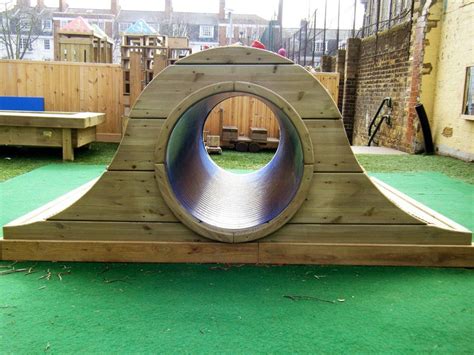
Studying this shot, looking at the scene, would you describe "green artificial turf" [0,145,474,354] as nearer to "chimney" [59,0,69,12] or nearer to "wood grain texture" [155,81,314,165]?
"wood grain texture" [155,81,314,165]

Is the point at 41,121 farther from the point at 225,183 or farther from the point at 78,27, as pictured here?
the point at 78,27

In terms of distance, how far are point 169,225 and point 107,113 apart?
289 inches

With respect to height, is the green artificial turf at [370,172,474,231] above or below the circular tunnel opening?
below

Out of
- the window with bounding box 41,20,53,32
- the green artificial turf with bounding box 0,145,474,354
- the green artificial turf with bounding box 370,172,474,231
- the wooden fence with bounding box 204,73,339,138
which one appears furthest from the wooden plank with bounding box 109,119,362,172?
the window with bounding box 41,20,53,32

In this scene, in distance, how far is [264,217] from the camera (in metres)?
3.12

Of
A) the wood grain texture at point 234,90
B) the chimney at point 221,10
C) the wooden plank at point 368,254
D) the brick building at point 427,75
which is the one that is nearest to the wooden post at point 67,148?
the wood grain texture at point 234,90

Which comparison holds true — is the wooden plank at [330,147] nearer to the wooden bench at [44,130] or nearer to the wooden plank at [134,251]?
the wooden plank at [134,251]

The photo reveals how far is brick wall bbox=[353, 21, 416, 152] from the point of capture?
10.4 metres

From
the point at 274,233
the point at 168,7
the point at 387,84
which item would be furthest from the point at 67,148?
the point at 168,7

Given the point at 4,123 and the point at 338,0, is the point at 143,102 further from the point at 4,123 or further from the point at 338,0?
the point at 338,0

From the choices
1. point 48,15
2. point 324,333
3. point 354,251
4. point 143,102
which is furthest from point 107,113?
point 48,15

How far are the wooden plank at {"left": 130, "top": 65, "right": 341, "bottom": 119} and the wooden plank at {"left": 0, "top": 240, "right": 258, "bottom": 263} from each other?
0.81 meters

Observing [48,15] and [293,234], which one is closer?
[293,234]

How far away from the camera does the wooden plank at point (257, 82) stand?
9.47 feet
